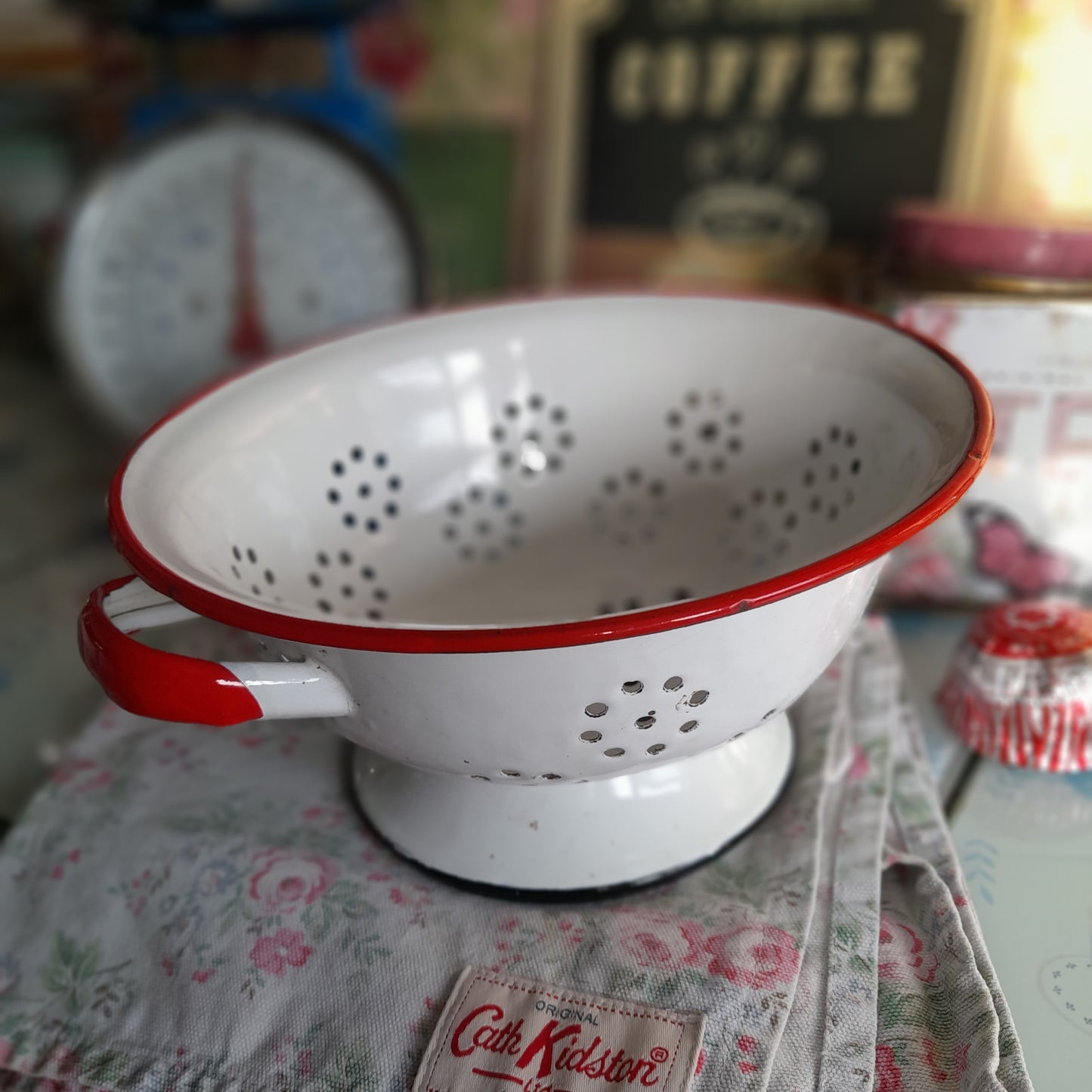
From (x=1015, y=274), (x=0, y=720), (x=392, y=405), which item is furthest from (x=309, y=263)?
(x=1015, y=274)

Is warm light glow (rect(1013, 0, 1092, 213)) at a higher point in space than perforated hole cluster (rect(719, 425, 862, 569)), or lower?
higher

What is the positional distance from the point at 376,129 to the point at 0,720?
555 mm

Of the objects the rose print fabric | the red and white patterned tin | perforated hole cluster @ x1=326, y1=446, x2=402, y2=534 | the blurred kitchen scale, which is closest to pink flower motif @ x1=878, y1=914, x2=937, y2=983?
the rose print fabric

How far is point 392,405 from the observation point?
63 centimetres

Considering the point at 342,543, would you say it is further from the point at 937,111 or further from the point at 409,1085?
the point at 937,111

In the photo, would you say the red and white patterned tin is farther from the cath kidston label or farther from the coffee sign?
the coffee sign

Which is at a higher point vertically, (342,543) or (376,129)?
(376,129)

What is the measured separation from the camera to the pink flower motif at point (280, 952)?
1.51 feet

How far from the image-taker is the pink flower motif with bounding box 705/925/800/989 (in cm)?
44

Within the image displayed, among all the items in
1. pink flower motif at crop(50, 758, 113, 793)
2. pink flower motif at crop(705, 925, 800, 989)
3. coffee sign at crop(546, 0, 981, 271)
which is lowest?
A: pink flower motif at crop(50, 758, 113, 793)

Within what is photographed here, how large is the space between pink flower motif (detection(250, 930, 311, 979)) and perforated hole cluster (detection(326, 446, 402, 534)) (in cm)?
24

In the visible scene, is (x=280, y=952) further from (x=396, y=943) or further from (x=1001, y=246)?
(x=1001, y=246)

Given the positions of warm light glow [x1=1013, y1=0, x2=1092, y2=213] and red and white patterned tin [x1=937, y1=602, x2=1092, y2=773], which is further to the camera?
warm light glow [x1=1013, y1=0, x2=1092, y2=213]

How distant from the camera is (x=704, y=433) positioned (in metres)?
0.66
